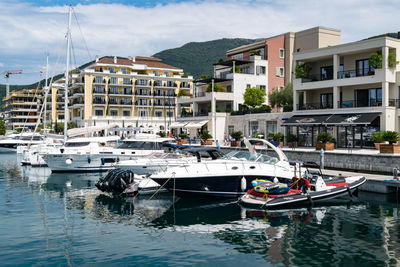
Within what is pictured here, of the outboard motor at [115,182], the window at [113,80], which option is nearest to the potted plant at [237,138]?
the outboard motor at [115,182]

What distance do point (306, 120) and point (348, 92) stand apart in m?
5.21

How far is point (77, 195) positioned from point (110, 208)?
4887mm

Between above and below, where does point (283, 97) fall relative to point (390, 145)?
above

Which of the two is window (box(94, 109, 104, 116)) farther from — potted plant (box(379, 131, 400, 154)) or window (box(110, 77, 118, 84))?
potted plant (box(379, 131, 400, 154))

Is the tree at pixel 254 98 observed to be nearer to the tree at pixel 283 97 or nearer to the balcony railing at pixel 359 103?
the tree at pixel 283 97

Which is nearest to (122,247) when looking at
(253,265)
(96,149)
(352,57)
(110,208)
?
(253,265)

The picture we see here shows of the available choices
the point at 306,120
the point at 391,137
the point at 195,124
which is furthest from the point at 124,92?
the point at 391,137

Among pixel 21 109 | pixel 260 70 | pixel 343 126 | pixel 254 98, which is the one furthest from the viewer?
pixel 21 109

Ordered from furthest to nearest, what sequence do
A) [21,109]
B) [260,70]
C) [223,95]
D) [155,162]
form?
1. [21,109]
2. [260,70]
3. [223,95]
4. [155,162]

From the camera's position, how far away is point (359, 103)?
125 feet

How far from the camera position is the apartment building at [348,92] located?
116 ft

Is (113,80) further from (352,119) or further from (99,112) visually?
(352,119)

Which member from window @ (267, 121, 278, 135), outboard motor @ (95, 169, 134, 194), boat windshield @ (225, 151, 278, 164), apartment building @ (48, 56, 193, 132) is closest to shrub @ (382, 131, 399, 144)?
boat windshield @ (225, 151, 278, 164)

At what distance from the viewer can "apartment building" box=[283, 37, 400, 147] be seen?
116 ft
